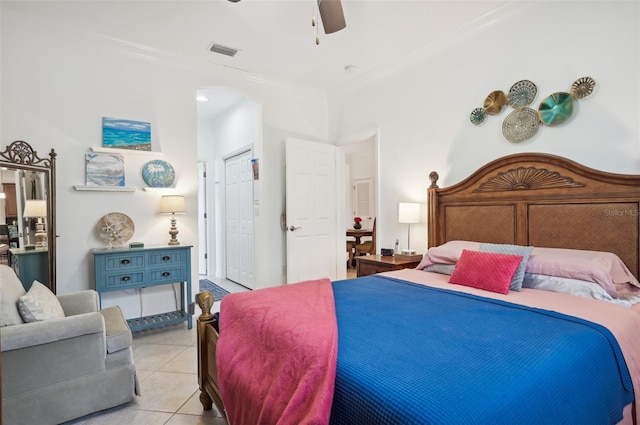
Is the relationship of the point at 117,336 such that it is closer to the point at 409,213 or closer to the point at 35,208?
the point at 35,208

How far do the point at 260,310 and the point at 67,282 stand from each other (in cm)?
246

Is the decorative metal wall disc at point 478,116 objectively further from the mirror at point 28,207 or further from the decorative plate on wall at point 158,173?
the mirror at point 28,207

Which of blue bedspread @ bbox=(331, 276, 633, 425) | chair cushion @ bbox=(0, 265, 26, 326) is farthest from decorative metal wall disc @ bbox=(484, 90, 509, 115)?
chair cushion @ bbox=(0, 265, 26, 326)

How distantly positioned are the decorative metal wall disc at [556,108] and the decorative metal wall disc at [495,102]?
32 centimetres

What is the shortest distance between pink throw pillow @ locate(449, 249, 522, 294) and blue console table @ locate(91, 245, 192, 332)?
2538 mm

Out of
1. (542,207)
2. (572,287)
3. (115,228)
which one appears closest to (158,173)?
(115,228)

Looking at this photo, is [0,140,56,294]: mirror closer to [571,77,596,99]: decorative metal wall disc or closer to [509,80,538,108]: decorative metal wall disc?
[509,80,538,108]: decorative metal wall disc

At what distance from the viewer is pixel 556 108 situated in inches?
102

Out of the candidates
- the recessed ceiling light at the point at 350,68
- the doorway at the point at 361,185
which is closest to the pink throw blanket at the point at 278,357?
the recessed ceiling light at the point at 350,68

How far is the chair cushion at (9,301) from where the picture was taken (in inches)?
70.4

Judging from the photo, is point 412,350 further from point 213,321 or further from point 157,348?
point 157,348

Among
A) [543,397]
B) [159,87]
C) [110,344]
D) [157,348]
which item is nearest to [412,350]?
[543,397]

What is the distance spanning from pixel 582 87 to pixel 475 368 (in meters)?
2.40

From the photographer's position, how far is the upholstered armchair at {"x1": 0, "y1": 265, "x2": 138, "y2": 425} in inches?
69.4
